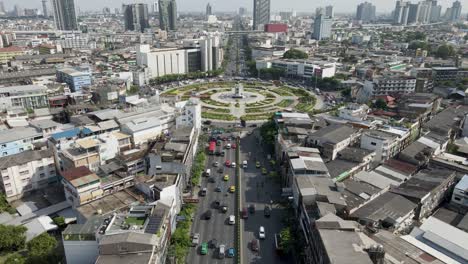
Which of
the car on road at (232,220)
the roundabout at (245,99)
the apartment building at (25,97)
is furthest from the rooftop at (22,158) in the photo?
the roundabout at (245,99)

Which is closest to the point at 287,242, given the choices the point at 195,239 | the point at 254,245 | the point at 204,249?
the point at 254,245

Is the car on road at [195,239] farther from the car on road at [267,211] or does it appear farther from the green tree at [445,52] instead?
the green tree at [445,52]

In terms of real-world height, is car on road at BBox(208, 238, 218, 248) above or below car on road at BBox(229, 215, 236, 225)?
below

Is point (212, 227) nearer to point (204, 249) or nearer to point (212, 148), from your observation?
point (204, 249)

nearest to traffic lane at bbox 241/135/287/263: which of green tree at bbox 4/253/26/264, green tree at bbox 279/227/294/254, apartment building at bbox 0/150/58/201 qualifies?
green tree at bbox 279/227/294/254

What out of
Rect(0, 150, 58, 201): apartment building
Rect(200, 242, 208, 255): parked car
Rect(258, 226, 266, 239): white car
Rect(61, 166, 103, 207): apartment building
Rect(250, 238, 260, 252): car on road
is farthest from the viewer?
Rect(0, 150, 58, 201): apartment building

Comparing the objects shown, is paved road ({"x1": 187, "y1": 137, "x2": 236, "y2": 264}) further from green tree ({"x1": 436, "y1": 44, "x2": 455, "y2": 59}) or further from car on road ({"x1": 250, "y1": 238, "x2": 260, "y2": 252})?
green tree ({"x1": 436, "y1": 44, "x2": 455, "y2": 59})

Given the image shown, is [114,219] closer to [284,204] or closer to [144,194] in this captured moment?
[144,194]
